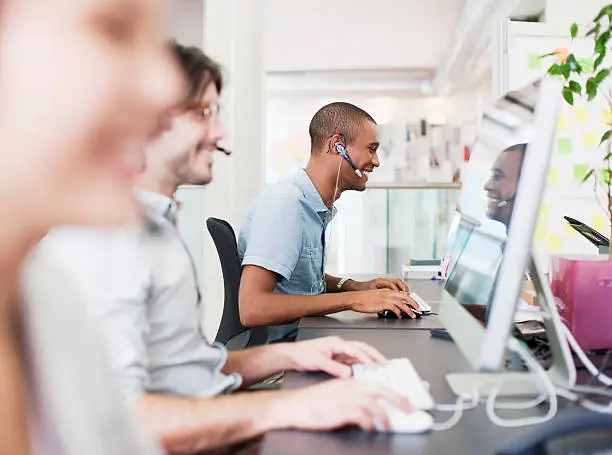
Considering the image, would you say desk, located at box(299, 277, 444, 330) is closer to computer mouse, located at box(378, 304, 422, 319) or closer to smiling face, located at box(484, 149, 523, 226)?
computer mouse, located at box(378, 304, 422, 319)

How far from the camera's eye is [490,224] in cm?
98

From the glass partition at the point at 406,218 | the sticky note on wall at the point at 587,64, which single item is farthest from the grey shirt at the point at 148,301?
the glass partition at the point at 406,218

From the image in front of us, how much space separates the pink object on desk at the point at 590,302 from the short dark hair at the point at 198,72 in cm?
78

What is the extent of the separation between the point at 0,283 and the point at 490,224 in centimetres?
77

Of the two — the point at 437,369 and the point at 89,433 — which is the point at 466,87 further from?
the point at 89,433

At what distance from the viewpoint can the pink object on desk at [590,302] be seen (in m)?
1.14

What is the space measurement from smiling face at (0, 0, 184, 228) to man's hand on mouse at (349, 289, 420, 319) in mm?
1243

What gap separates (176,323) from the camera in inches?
34.3

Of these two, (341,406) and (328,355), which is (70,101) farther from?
(328,355)

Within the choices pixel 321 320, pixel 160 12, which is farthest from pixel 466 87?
pixel 160 12

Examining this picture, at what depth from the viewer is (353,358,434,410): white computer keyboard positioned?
0.87 m

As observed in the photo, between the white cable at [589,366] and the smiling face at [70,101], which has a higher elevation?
the smiling face at [70,101]

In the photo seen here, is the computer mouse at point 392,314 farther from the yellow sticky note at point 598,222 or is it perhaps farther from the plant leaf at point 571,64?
the yellow sticky note at point 598,222

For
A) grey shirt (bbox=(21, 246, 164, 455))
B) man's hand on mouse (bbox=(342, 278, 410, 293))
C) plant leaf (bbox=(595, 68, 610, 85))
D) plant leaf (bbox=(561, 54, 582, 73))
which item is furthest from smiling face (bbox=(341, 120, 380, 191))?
grey shirt (bbox=(21, 246, 164, 455))
